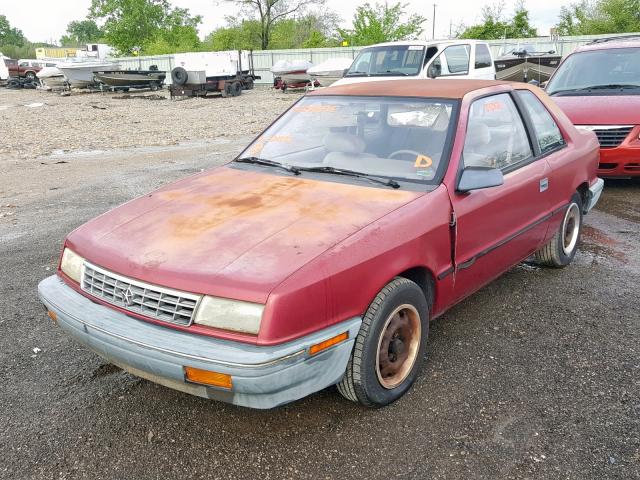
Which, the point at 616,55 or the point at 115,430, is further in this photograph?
the point at 616,55

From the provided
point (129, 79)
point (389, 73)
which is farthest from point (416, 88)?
point (129, 79)

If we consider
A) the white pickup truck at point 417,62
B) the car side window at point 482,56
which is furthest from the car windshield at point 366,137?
the car side window at point 482,56

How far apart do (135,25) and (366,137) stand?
216 ft

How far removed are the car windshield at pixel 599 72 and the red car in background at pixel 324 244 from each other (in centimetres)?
398

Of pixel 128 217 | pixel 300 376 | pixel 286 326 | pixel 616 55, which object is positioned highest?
pixel 616 55

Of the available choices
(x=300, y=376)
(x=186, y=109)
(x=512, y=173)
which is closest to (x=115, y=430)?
(x=300, y=376)

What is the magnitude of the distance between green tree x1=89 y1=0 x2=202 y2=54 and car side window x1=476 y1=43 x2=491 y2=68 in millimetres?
52568

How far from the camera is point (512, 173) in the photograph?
3674mm

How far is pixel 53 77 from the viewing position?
31281 mm

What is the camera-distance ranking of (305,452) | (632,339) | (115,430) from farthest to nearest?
(632,339) → (115,430) → (305,452)

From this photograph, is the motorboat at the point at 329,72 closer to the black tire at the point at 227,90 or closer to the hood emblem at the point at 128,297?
the black tire at the point at 227,90

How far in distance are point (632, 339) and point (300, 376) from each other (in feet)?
7.54

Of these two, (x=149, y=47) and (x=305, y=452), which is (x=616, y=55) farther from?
(x=149, y=47)

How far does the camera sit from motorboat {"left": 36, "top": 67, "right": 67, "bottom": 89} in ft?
102
